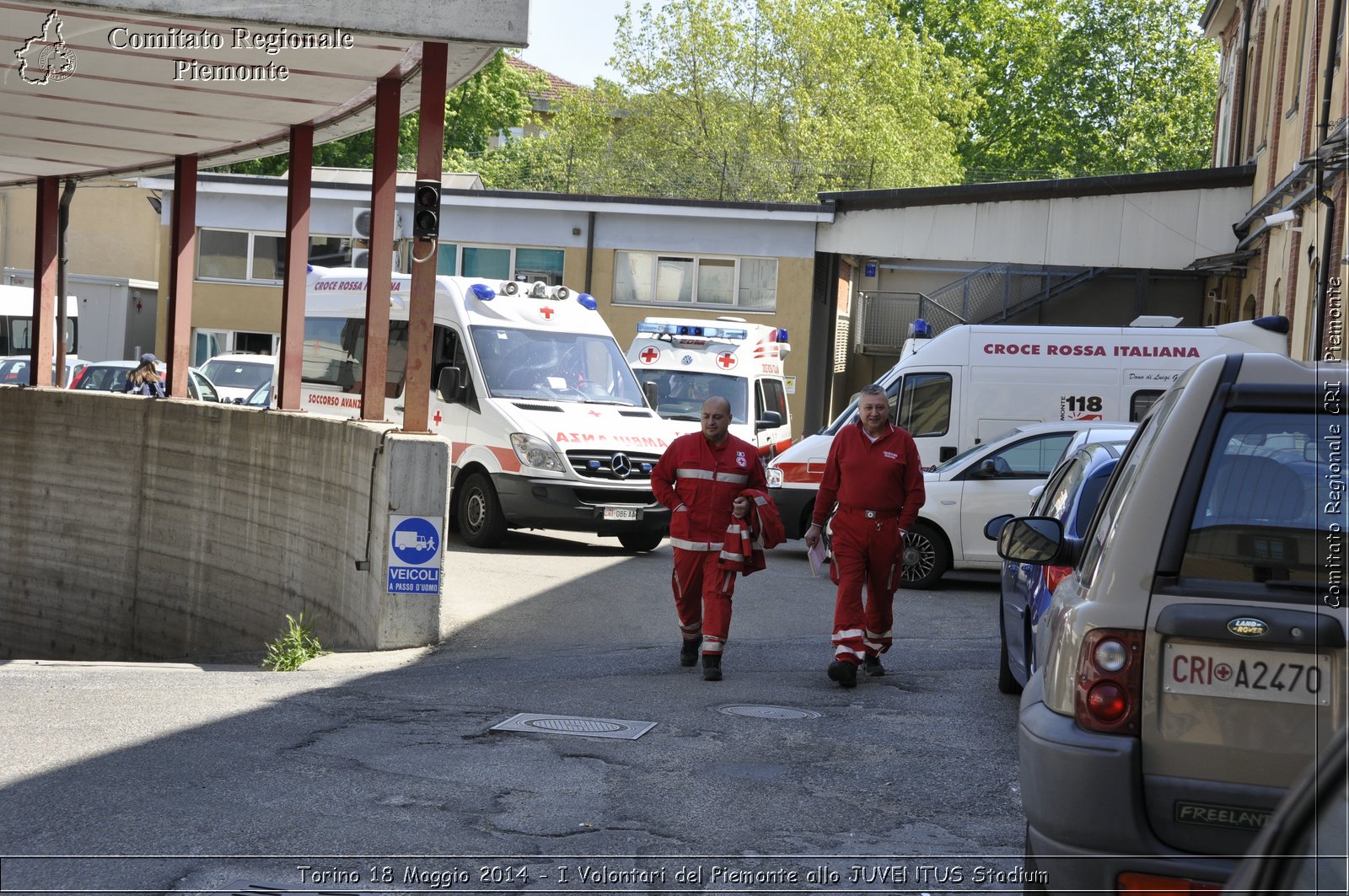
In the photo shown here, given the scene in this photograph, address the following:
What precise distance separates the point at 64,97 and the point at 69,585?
18.2ft

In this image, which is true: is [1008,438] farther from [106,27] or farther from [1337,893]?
[1337,893]

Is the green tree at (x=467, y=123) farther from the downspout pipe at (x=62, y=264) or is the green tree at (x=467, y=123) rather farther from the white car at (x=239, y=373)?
the downspout pipe at (x=62, y=264)

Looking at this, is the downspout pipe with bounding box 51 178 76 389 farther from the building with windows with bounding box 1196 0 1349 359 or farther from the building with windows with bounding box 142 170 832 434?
the building with windows with bounding box 1196 0 1349 359

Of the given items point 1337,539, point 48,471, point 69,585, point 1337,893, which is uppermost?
point 1337,539

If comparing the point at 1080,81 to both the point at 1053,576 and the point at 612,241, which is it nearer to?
the point at 612,241

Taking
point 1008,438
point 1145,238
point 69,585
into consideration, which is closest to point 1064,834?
point 1008,438

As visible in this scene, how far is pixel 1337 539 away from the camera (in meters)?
3.63

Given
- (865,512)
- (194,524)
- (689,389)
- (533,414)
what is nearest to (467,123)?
(689,389)

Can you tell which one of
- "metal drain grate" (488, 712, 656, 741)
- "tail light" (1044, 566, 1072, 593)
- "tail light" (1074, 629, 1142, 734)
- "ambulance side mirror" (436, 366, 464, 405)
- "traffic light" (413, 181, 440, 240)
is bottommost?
"metal drain grate" (488, 712, 656, 741)

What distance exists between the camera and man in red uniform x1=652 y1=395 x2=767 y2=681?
8969mm

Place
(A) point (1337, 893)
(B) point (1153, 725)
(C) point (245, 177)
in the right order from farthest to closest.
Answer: (C) point (245, 177) < (B) point (1153, 725) < (A) point (1337, 893)

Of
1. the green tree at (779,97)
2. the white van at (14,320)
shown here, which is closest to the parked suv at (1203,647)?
the white van at (14,320)

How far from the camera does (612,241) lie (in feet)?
106

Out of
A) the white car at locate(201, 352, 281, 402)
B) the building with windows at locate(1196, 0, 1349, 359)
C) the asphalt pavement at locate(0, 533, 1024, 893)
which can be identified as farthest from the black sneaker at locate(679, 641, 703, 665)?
the white car at locate(201, 352, 281, 402)
